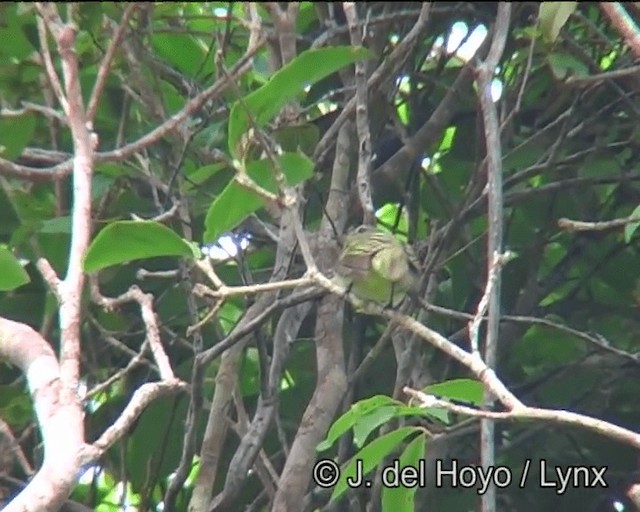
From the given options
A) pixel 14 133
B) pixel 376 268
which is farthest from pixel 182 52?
pixel 376 268

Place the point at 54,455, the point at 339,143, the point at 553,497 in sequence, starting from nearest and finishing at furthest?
the point at 54,455 → the point at 339,143 → the point at 553,497

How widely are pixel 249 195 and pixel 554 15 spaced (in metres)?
0.43

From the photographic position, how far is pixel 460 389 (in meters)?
1.37

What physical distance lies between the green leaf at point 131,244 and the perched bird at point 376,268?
11.2 inches

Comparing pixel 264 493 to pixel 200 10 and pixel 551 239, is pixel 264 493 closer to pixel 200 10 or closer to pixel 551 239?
pixel 551 239

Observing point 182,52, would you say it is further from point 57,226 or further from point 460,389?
point 460,389

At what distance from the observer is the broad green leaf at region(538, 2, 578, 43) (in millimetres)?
1566

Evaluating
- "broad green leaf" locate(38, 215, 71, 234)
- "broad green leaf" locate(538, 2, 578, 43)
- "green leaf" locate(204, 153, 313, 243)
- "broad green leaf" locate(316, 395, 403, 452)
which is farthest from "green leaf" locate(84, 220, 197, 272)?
"broad green leaf" locate(538, 2, 578, 43)

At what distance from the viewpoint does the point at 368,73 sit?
1808 mm

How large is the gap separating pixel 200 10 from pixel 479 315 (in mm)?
890

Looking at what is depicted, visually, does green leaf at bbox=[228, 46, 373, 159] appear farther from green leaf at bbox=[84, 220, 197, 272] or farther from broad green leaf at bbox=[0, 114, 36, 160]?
broad green leaf at bbox=[0, 114, 36, 160]

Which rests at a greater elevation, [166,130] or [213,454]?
[166,130]

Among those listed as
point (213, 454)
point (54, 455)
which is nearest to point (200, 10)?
point (213, 454)

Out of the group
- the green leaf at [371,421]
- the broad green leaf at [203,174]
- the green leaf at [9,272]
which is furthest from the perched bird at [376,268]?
the green leaf at [9,272]
